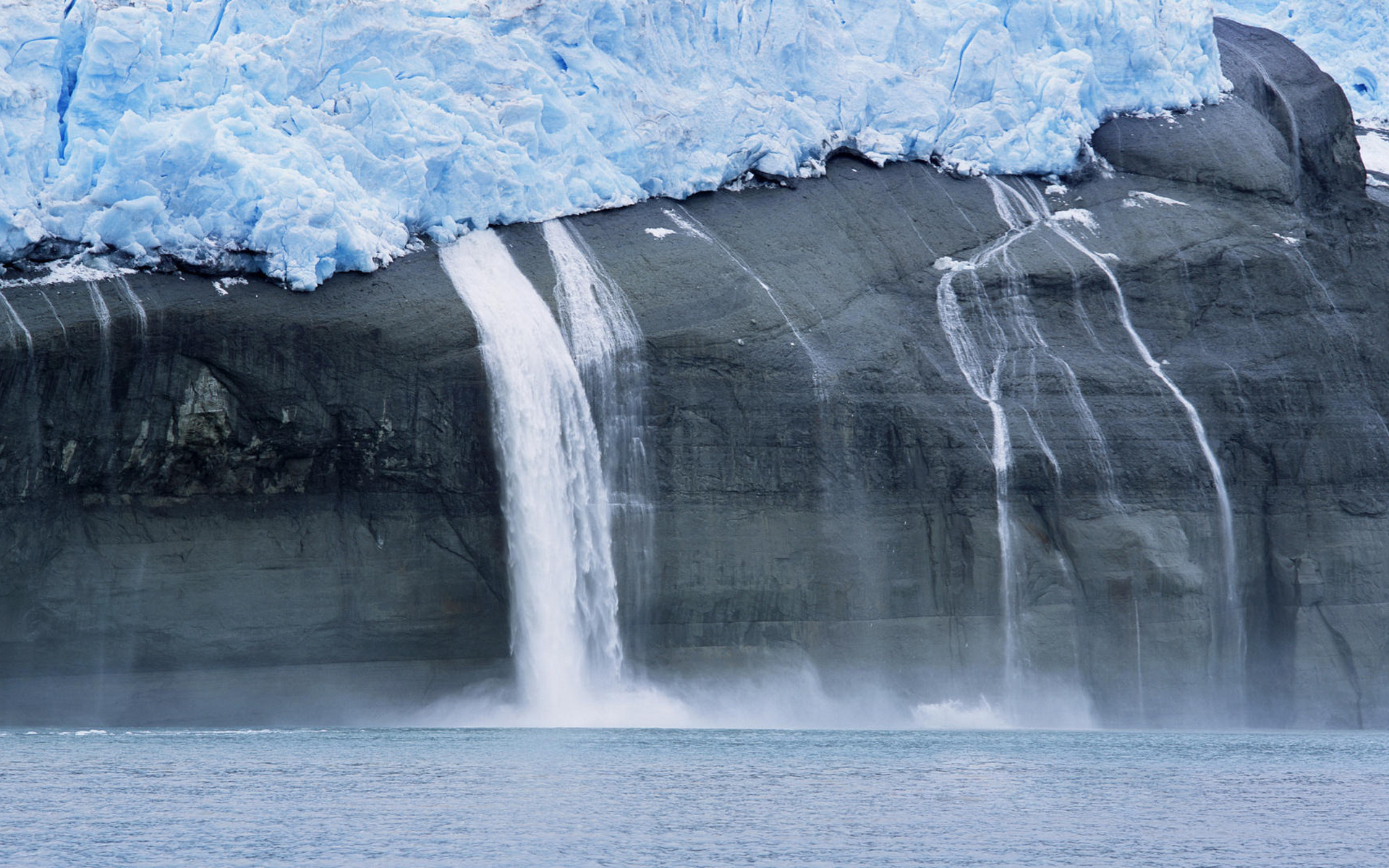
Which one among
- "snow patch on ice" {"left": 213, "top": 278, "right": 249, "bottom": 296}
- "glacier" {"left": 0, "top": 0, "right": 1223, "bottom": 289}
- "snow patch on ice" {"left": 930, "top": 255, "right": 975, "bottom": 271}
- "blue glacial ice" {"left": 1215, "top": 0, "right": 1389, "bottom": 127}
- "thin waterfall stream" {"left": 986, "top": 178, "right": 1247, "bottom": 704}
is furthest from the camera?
"blue glacial ice" {"left": 1215, "top": 0, "right": 1389, "bottom": 127}

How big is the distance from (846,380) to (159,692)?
37.5 feet

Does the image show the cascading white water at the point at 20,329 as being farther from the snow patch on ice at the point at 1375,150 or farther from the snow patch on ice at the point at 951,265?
the snow patch on ice at the point at 1375,150

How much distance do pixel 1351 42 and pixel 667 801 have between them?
27370 mm

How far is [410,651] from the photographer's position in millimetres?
23547

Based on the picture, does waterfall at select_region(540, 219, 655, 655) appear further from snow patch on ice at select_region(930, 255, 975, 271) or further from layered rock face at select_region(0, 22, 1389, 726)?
snow patch on ice at select_region(930, 255, 975, 271)

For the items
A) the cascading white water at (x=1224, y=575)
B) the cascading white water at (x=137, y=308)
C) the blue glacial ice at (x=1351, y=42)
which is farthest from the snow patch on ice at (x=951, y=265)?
the cascading white water at (x=137, y=308)

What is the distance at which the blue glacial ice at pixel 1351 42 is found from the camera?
A: 34.2 m

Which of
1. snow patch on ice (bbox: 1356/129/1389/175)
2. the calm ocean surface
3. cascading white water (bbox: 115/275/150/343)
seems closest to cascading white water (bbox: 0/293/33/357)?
cascading white water (bbox: 115/275/150/343)

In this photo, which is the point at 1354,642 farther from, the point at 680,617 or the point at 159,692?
the point at 159,692

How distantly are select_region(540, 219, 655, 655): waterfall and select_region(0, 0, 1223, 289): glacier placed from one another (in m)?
1.87

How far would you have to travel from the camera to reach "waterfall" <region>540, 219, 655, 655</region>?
79.3 feet

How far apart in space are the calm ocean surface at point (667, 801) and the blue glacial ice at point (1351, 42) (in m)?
17.8

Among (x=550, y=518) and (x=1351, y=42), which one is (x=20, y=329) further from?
(x=1351, y=42)

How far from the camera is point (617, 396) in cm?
2464
